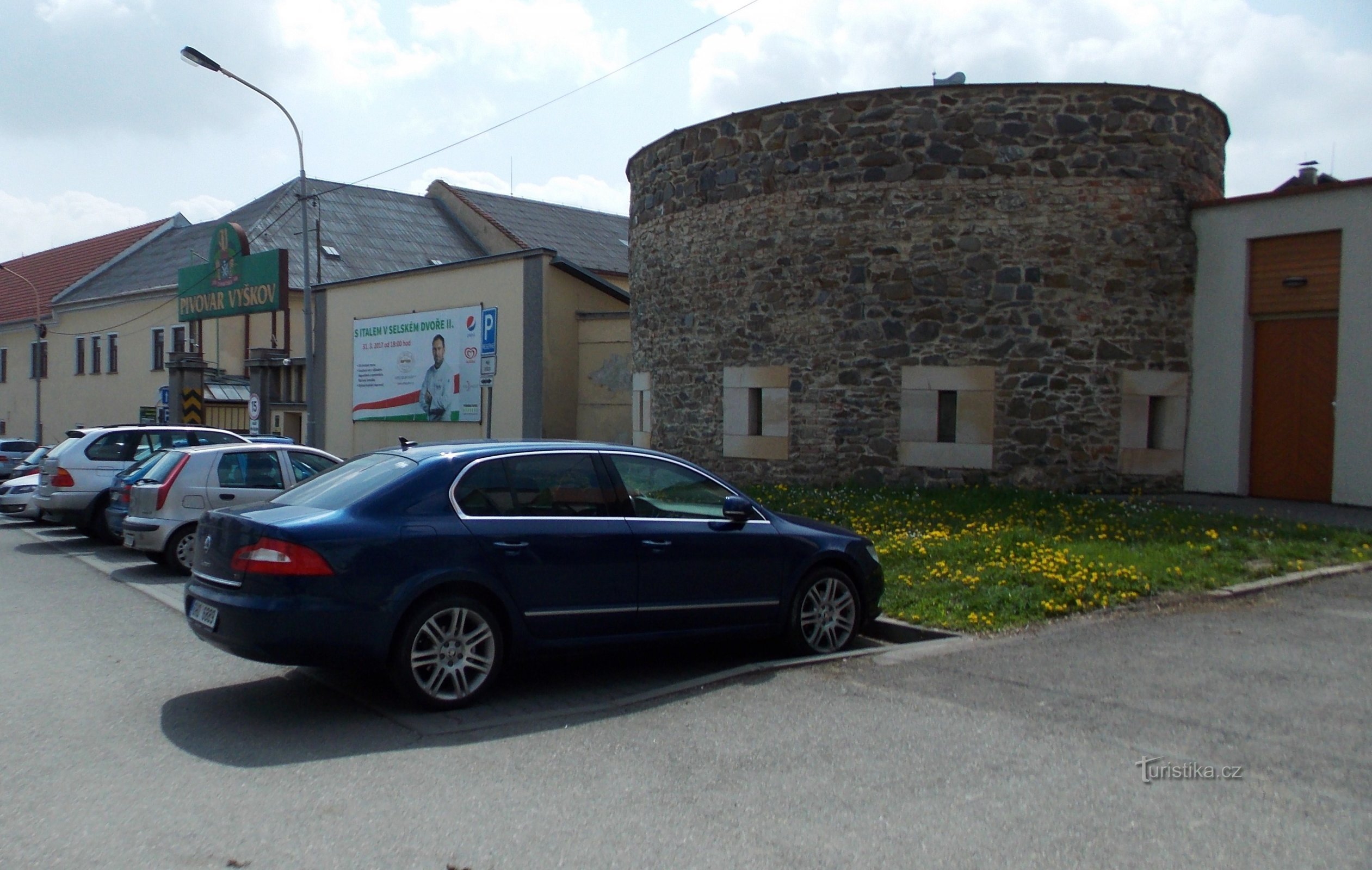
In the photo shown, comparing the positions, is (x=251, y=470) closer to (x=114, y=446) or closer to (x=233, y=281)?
(x=114, y=446)

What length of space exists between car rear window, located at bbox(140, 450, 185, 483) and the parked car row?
5977mm

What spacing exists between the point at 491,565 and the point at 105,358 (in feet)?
141

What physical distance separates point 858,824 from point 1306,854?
1.63 meters

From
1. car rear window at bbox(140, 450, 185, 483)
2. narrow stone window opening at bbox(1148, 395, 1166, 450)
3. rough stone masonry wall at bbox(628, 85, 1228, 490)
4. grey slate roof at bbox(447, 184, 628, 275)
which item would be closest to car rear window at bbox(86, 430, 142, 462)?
car rear window at bbox(140, 450, 185, 483)

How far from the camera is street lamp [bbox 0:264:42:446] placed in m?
42.6

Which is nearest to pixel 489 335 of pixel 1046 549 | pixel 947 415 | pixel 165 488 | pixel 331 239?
pixel 165 488

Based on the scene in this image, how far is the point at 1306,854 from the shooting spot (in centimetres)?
416

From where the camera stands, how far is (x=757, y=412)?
1705cm

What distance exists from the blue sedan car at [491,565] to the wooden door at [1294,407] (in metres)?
9.33

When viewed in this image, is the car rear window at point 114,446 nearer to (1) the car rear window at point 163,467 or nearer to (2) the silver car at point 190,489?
(1) the car rear window at point 163,467

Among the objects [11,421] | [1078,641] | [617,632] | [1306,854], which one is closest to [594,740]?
[617,632]

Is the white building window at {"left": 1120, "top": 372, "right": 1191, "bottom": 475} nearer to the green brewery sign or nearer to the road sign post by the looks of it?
the road sign post

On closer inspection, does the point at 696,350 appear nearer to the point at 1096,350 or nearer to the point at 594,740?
the point at 1096,350

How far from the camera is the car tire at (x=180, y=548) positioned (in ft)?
40.3
